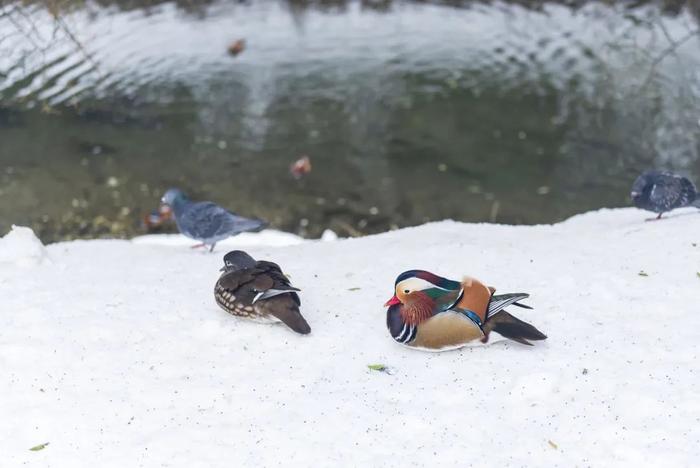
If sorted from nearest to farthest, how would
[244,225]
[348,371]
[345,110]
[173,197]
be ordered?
[348,371], [244,225], [173,197], [345,110]

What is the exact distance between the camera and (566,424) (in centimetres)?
514

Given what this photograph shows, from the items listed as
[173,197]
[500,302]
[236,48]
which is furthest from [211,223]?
[236,48]

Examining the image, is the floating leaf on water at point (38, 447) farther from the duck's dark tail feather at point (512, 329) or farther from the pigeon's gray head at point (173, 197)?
the pigeon's gray head at point (173, 197)

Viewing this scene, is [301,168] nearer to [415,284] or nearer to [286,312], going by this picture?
[286,312]

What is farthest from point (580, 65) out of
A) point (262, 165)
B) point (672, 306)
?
Result: point (672, 306)

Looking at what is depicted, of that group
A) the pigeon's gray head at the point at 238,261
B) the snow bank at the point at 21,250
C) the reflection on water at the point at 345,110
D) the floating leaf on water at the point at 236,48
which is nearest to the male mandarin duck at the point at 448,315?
the pigeon's gray head at the point at 238,261

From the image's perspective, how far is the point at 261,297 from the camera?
6.14 metres

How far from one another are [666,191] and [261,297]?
15.5 ft

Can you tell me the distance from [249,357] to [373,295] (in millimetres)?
1427

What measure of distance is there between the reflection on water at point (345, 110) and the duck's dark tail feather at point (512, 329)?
7082 mm

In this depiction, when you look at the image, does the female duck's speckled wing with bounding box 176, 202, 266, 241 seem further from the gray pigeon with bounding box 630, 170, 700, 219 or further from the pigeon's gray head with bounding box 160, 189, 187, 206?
the gray pigeon with bounding box 630, 170, 700, 219

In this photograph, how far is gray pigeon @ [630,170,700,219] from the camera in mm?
8180

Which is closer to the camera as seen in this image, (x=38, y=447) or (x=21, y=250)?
(x=38, y=447)

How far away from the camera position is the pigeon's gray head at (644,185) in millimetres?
8305
